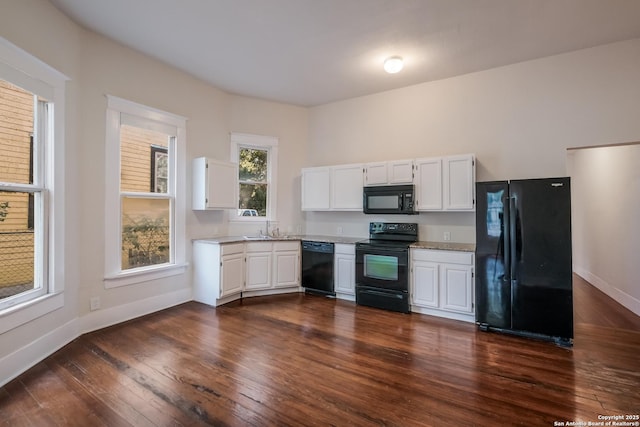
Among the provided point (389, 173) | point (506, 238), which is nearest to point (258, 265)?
point (389, 173)

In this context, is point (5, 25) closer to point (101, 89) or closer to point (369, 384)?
point (101, 89)

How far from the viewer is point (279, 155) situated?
209 inches

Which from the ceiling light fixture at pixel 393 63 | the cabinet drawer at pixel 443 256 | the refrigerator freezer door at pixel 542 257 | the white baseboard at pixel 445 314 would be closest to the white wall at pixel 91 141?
the ceiling light fixture at pixel 393 63

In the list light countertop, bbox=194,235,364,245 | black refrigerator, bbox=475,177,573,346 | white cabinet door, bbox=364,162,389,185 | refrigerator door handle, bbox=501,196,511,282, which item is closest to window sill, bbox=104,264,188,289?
light countertop, bbox=194,235,364,245

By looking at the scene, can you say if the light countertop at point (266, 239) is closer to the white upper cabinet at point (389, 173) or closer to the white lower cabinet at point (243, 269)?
the white lower cabinet at point (243, 269)

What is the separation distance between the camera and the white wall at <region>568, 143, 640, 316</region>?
13.5ft

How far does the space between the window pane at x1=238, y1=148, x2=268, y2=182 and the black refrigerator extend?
3.37 metres

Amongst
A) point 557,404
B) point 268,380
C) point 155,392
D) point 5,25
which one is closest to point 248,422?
point 268,380

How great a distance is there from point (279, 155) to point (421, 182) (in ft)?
8.11

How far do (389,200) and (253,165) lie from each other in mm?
2393

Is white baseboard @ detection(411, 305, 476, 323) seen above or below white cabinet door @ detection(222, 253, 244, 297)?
below

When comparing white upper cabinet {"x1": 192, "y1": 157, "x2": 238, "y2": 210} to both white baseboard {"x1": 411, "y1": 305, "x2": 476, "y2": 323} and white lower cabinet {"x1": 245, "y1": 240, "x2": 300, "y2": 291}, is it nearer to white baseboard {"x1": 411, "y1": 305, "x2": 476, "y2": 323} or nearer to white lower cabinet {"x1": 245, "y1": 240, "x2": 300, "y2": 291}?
white lower cabinet {"x1": 245, "y1": 240, "x2": 300, "y2": 291}

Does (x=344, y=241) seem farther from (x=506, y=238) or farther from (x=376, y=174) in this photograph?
(x=506, y=238)

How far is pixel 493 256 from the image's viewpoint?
3.34 meters
